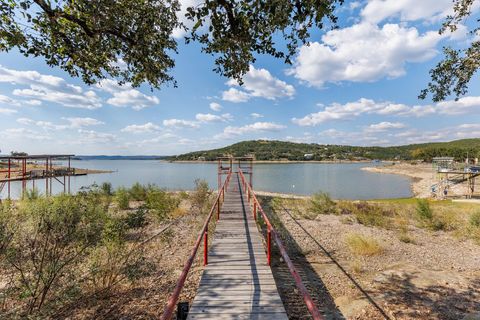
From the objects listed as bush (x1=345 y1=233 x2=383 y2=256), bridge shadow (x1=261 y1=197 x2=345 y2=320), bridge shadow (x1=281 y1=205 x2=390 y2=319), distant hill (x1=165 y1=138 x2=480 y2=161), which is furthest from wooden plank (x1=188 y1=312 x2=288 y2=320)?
distant hill (x1=165 y1=138 x2=480 y2=161)

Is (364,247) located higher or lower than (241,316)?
lower

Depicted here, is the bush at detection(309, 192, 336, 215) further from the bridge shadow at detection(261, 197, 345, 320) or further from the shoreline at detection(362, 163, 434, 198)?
the shoreline at detection(362, 163, 434, 198)

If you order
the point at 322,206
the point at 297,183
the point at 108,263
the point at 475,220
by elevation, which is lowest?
the point at 297,183

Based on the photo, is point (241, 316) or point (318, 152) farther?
point (318, 152)

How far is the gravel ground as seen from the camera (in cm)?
483

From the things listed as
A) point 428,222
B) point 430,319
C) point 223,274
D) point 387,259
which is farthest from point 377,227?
point 223,274

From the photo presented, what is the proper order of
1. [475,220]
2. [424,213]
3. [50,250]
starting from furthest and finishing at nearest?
[424,213]
[475,220]
[50,250]

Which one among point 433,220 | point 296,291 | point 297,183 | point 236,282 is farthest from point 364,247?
point 297,183

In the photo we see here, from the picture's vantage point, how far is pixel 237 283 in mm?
4973

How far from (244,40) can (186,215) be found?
10.1m

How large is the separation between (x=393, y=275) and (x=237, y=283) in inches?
166

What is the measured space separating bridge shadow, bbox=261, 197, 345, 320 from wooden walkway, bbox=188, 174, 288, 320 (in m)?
0.62

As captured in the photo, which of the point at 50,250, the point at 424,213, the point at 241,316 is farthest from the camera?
the point at 424,213

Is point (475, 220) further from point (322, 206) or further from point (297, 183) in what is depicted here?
point (297, 183)
